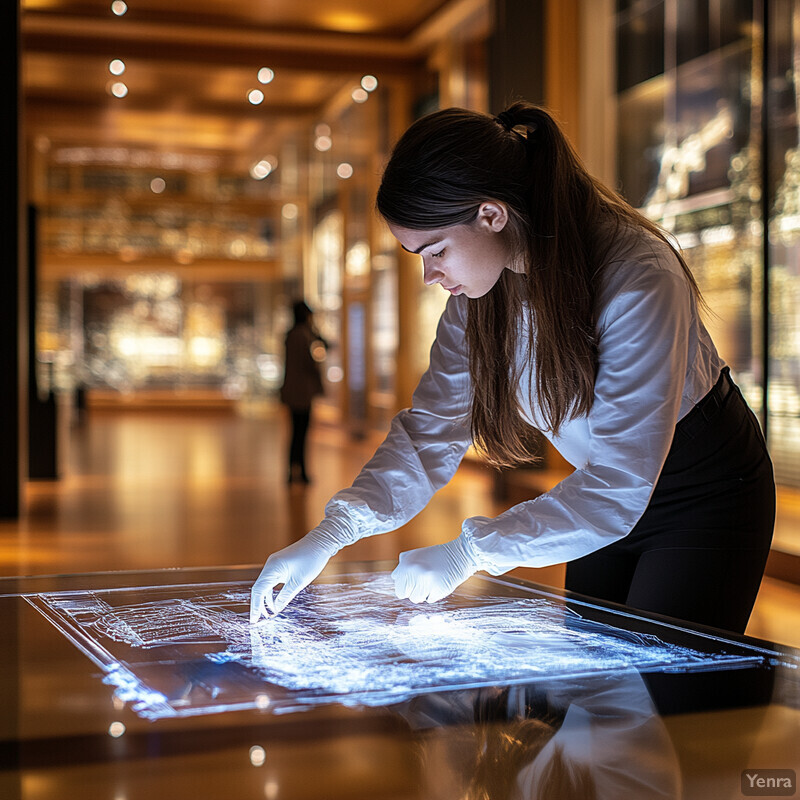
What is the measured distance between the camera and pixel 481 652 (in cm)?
136

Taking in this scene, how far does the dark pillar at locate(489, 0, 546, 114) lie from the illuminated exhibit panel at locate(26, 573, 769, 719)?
19.1ft

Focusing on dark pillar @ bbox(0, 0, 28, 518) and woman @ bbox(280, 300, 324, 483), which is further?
woman @ bbox(280, 300, 324, 483)

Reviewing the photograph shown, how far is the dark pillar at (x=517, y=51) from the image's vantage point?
7.05 m

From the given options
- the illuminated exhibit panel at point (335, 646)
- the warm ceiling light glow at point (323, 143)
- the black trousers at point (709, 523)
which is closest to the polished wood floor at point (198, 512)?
the black trousers at point (709, 523)

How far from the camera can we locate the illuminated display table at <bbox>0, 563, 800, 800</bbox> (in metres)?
0.93

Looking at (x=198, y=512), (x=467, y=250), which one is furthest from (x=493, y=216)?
(x=198, y=512)

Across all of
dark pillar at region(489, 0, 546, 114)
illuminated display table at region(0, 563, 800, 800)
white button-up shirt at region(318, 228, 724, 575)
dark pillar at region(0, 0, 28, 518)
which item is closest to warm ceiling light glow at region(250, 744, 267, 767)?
illuminated display table at region(0, 563, 800, 800)

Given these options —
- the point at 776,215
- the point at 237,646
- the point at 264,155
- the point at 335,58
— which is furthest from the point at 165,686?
the point at 264,155

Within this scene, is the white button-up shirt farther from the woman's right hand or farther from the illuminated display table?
the woman's right hand

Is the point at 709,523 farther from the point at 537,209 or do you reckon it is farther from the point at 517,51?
the point at 517,51

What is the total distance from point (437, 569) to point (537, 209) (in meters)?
0.56

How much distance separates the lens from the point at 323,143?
49.8 ft

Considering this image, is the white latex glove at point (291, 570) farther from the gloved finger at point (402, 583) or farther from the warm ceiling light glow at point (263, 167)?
the warm ceiling light glow at point (263, 167)

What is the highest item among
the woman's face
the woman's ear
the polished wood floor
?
the woman's ear
